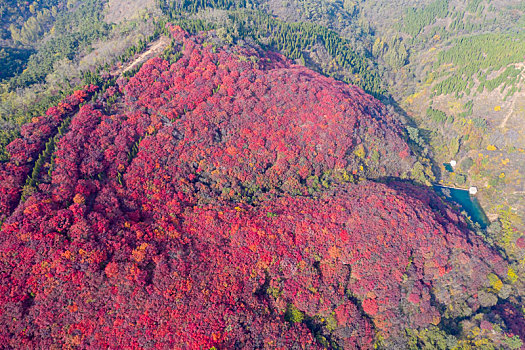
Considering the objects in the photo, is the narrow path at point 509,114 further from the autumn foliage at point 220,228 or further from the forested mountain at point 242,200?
the autumn foliage at point 220,228

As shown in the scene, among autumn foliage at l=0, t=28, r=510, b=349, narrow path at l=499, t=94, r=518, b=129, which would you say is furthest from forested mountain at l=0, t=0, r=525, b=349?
narrow path at l=499, t=94, r=518, b=129

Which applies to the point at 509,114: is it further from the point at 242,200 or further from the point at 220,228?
the point at 220,228

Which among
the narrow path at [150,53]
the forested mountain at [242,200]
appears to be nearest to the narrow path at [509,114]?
the forested mountain at [242,200]

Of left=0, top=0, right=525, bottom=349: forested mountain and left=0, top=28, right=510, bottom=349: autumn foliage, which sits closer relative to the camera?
left=0, top=28, right=510, bottom=349: autumn foliage

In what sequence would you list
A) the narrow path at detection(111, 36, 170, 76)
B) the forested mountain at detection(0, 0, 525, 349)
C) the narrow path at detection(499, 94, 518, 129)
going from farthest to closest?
the narrow path at detection(499, 94, 518, 129) < the narrow path at detection(111, 36, 170, 76) < the forested mountain at detection(0, 0, 525, 349)

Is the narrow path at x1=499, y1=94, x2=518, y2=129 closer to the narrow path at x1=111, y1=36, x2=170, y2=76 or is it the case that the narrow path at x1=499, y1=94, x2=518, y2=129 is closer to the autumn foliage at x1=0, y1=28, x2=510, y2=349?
the autumn foliage at x1=0, y1=28, x2=510, y2=349

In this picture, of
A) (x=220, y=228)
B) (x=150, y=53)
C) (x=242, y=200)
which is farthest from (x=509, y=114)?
(x=150, y=53)

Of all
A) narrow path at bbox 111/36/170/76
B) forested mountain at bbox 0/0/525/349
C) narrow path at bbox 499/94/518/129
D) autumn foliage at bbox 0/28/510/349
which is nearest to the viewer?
autumn foliage at bbox 0/28/510/349
